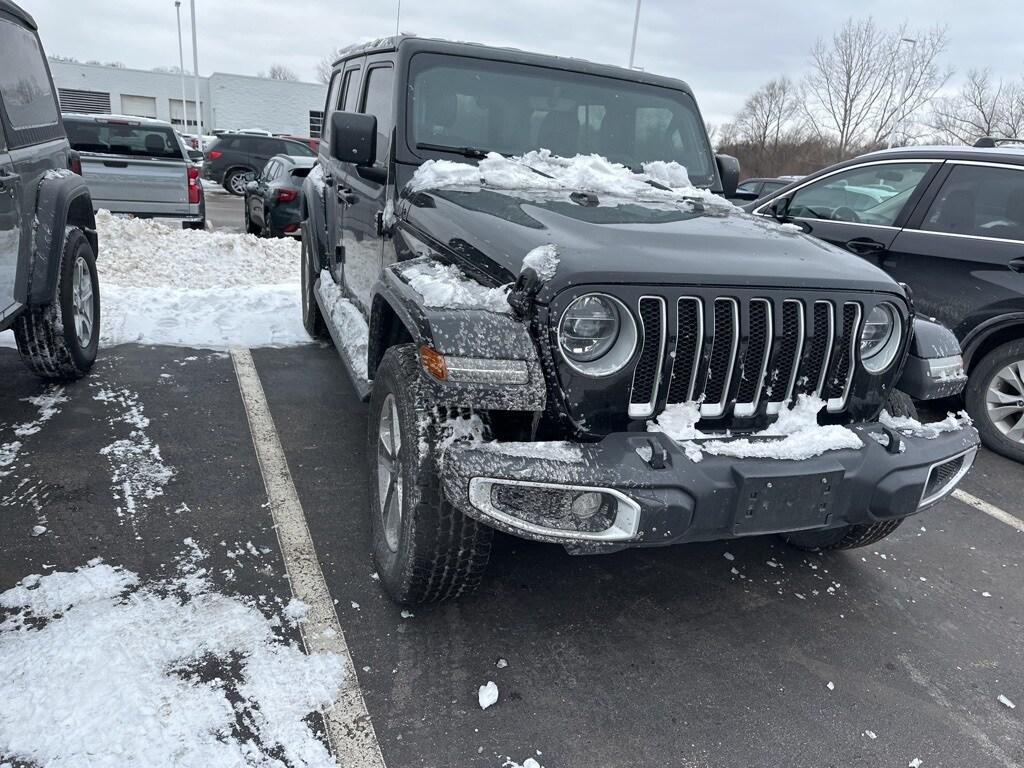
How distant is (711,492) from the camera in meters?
2.22

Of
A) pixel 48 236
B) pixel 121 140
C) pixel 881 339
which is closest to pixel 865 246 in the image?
pixel 881 339

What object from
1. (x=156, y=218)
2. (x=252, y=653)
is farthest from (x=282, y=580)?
(x=156, y=218)

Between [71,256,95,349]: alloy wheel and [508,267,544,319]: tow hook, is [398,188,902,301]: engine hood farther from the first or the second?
[71,256,95,349]: alloy wheel

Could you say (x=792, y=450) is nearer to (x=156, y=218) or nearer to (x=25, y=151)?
(x=25, y=151)

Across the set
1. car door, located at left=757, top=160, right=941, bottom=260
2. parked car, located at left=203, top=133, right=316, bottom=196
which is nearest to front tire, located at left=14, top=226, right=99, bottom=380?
car door, located at left=757, top=160, right=941, bottom=260

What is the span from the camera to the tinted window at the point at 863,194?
206 inches

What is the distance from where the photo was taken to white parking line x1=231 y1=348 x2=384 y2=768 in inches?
86.3

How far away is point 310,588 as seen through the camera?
114 inches

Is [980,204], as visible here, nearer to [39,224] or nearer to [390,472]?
[390,472]

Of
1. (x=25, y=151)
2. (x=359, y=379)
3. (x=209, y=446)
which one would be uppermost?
(x=25, y=151)

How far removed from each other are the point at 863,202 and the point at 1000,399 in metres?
1.69

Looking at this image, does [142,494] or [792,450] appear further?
[142,494]

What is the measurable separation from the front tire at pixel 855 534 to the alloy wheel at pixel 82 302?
14.2 feet

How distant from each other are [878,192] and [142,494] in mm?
5120
